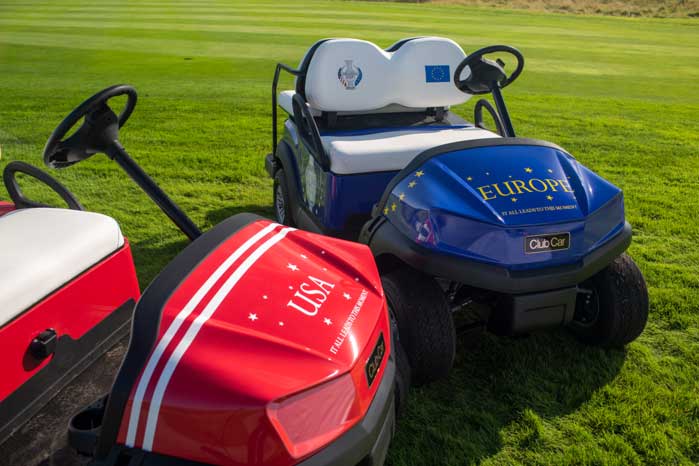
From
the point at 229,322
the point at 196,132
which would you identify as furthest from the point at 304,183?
the point at 196,132

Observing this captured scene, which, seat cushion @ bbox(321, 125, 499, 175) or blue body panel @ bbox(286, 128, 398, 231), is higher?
seat cushion @ bbox(321, 125, 499, 175)

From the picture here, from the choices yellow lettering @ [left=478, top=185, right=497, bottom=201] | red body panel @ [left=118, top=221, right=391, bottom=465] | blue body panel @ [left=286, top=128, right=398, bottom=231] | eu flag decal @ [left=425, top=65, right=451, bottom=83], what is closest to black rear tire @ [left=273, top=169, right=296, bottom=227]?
blue body panel @ [left=286, top=128, right=398, bottom=231]

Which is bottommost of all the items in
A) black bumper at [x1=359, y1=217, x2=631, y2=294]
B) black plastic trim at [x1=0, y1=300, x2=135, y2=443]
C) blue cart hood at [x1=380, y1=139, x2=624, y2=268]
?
black plastic trim at [x1=0, y1=300, x2=135, y2=443]

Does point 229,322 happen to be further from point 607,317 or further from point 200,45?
point 200,45

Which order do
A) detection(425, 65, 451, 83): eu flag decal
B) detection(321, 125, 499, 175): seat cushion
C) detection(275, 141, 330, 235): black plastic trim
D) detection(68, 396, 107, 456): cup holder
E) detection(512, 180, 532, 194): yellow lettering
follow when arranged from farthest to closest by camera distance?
1. detection(425, 65, 451, 83): eu flag decal
2. detection(275, 141, 330, 235): black plastic trim
3. detection(321, 125, 499, 175): seat cushion
4. detection(512, 180, 532, 194): yellow lettering
5. detection(68, 396, 107, 456): cup holder

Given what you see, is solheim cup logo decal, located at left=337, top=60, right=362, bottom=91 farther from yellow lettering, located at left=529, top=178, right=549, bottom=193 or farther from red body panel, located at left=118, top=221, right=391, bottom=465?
red body panel, located at left=118, top=221, right=391, bottom=465

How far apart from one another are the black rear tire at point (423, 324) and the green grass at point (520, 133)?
8.3 inches

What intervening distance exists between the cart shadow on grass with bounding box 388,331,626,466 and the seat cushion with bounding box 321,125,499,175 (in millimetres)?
852

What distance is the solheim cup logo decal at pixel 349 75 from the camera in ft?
10.5

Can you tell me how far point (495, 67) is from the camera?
2.83 meters

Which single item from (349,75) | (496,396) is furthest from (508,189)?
(349,75)

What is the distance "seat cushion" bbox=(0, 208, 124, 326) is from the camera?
4.99 feet

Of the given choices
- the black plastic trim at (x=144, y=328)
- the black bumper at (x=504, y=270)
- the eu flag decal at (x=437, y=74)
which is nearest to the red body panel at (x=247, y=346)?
the black plastic trim at (x=144, y=328)

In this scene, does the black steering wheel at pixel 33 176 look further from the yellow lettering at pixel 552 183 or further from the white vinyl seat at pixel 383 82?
the yellow lettering at pixel 552 183
